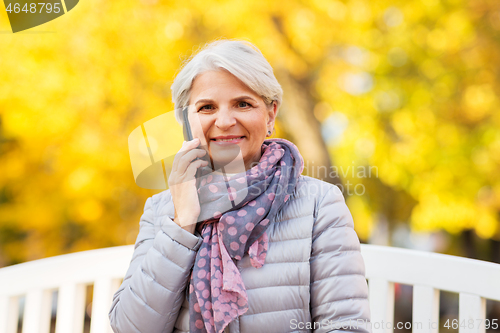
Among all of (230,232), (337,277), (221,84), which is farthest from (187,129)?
(337,277)

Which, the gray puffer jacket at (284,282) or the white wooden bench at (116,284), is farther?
the white wooden bench at (116,284)

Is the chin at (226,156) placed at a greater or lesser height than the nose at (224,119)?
lesser

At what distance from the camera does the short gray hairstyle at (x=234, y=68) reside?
1529 mm

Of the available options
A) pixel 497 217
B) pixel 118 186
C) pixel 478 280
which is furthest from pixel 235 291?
pixel 497 217

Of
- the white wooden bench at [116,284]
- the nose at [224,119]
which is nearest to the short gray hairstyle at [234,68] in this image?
the nose at [224,119]

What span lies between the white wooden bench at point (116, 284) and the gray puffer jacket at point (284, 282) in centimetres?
43

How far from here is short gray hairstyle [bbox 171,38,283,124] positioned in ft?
5.02

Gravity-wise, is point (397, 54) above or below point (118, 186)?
above

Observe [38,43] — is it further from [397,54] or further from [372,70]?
[397,54]

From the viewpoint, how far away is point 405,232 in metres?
7.43

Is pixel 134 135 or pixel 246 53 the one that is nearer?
pixel 246 53

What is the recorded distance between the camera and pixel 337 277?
145 centimetres

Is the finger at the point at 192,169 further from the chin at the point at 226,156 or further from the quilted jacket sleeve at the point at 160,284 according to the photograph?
the quilted jacket sleeve at the point at 160,284

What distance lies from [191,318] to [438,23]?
12.5ft
